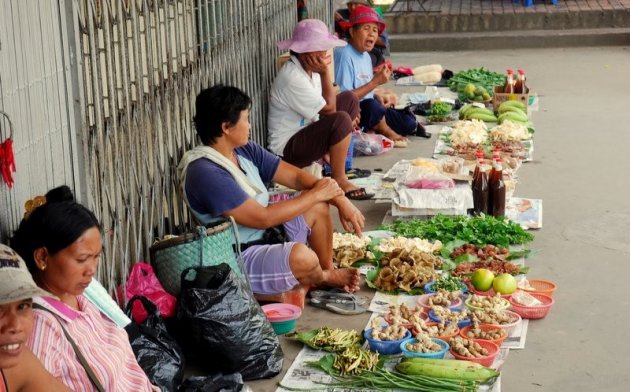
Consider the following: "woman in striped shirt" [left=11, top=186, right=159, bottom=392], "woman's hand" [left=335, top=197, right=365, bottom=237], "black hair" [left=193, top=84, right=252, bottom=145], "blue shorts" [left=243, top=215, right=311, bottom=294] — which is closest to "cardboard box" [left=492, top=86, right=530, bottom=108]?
"woman's hand" [left=335, top=197, right=365, bottom=237]

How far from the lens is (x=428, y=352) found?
15.4 ft

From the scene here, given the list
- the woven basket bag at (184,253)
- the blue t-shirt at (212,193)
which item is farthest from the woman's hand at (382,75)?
the woven basket bag at (184,253)

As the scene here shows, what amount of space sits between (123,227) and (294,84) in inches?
104

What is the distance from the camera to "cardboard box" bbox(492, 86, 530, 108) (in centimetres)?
1008

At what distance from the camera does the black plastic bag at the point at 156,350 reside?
4.20 meters

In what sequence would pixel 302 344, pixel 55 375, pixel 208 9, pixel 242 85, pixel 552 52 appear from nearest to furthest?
1. pixel 55 375
2. pixel 302 344
3. pixel 208 9
4. pixel 242 85
5. pixel 552 52

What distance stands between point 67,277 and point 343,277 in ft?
7.52

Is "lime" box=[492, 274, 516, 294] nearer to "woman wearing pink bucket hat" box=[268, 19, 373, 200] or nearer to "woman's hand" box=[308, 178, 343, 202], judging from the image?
"woman's hand" box=[308, 178, 343, 202]

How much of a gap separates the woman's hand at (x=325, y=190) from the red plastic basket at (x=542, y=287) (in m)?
1.14

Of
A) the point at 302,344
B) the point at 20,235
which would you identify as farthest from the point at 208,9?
the point at 20,235

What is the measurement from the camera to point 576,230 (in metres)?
6.76

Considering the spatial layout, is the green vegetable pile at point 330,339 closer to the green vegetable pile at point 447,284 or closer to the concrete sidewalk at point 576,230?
the concrete sidewalk at point 576,230

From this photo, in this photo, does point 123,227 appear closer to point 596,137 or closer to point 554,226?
point 554,226

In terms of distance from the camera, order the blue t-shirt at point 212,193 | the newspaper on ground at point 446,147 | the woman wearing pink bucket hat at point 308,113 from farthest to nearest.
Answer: the newspaper on ground at point 446,147, the woman wearing pink bucket hat at point 308,113, the blue t-shirt at point 212,193
